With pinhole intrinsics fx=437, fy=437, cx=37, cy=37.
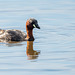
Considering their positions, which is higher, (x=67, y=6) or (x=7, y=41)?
(x=67, y=6)

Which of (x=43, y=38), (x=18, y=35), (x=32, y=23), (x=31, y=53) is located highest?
(x=32, y=23)

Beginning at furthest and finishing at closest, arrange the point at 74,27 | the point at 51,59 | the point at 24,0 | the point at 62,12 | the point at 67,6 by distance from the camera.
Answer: the point at 24,0, the point at 67,6, the point at 62,12, the point at 74,27, the point at 51,59

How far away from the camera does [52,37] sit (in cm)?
1912

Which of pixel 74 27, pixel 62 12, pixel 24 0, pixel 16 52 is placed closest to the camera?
pixel 16 52

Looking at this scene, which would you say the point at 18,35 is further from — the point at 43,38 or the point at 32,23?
the point at 43,38

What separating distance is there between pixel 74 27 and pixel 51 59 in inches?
276

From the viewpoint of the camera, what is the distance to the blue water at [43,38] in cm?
1300

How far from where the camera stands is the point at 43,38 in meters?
19.1

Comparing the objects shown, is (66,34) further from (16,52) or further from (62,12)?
(62,12)

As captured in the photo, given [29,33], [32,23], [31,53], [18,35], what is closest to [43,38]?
[29,33]

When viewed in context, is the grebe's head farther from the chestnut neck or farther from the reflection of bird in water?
the reflection of bird in water

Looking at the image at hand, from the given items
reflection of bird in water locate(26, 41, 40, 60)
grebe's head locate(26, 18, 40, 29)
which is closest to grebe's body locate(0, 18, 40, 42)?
grebe's head locate(26, 18, 40, 29)

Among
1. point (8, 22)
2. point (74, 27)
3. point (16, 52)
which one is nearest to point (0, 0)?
point (8, 22)

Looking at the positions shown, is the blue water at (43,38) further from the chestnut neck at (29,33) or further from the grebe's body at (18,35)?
the grebe's body at (18,35)
